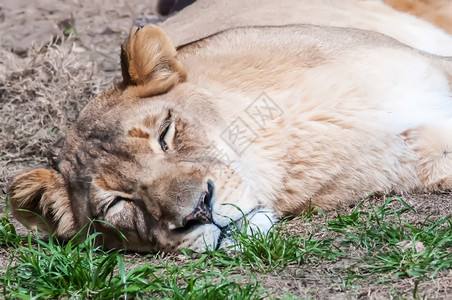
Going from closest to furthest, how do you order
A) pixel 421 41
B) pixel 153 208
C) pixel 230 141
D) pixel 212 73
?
pixel 153 208, pixel 230 141, pixel 212 73, pixel 421 41

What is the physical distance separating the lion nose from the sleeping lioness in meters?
0.12

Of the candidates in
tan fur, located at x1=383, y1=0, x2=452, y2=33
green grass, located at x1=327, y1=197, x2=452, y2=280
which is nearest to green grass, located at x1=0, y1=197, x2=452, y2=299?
green grass, located at x1=327, y1=197, x2=452, y2=280

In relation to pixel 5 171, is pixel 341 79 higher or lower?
higher

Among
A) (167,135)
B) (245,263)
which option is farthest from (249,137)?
(245,263)

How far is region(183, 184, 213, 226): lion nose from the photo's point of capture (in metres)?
3.72

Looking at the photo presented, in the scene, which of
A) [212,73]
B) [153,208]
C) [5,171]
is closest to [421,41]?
[212,73]

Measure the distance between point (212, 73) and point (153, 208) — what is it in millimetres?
1112

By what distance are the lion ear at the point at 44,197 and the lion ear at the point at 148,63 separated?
732 millimetres

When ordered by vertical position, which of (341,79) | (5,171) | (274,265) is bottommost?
(5,171)

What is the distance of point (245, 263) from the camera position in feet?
12.5

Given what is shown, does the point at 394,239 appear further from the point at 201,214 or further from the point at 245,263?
the point at 201,214

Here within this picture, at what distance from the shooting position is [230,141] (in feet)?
14.1

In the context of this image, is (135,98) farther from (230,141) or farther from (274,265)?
(274,265)

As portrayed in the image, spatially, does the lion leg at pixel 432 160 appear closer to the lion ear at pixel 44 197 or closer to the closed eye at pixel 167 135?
the closed eye at pixel 167 135
